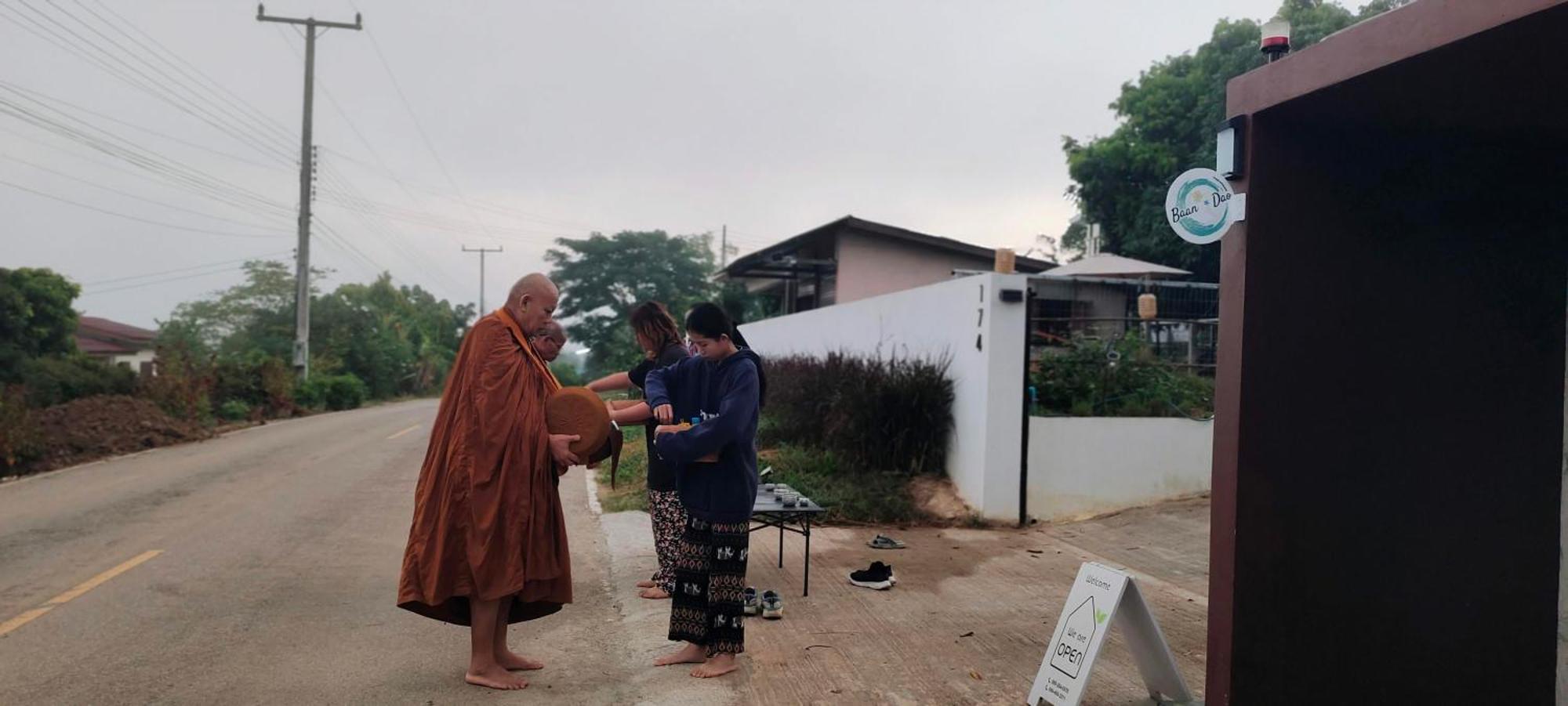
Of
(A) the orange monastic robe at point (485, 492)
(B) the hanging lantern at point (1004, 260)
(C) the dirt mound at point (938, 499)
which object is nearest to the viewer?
(A) the orange monastic robe at point (485, 492)

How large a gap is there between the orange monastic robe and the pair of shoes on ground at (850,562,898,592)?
2.58 m

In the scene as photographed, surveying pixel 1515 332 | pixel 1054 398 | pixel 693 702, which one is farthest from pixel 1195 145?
pixel 693 702

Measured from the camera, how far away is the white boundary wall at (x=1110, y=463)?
350 inches

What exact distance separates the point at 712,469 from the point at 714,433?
9.6 inches

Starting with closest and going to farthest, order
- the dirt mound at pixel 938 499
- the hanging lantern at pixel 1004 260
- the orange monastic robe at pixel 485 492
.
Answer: the orange monastic robe at pixel 485 492
the dirt mound at pixel 938 499
the hanging lantern at pixel 1004 260

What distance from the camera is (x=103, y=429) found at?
49.6 ft

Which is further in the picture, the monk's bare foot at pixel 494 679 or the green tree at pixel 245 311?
the green tree at pixel 245 311

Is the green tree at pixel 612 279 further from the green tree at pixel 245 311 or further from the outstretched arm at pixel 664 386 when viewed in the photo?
the outstretched arm at pixel 664 386

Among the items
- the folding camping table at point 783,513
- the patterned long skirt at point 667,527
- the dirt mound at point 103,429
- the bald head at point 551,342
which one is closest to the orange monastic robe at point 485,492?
the bald head at point 551,342

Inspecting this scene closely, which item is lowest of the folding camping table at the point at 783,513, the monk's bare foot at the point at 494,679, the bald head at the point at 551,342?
the monk's bare foot at the point at 494,679

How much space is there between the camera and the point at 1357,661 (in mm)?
4020

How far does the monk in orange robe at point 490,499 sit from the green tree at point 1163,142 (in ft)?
63.0

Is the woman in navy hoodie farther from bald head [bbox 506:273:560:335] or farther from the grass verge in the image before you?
the grass verge

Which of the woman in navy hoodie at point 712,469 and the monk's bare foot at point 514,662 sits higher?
the woman in navy hoodie at point 712,469
